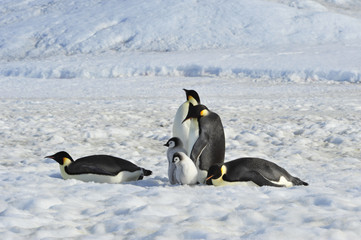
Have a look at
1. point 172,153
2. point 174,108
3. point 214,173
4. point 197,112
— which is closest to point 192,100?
point 197,112

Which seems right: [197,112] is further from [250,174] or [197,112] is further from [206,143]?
[250,174]

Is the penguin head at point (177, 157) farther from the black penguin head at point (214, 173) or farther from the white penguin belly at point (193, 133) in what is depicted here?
the white penguin belly at point (193, 133)

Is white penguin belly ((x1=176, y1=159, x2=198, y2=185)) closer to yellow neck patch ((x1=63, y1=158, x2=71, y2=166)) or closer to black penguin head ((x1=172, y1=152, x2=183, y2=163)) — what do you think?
black penguin head ((x1=172, y1=152, x2=183, y2=163))

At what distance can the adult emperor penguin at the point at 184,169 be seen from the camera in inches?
158

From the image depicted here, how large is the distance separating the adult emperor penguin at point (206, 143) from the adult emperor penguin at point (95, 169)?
60cm

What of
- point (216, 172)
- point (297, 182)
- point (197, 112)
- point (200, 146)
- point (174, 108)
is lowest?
point (174, 108)

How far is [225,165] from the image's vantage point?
400 cm

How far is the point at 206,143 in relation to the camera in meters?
4.38

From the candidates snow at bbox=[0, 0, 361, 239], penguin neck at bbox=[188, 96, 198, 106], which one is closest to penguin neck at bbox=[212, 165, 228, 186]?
snow at bbox=[0, 0, 361, 239]

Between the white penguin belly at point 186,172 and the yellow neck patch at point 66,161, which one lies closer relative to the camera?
the white penguin belly at point 186,172

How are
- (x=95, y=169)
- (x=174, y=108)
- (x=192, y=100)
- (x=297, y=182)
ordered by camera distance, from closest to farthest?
(x=297, y=182), (x=95, y=169), (x=192, y=100), (x=174, y=108)

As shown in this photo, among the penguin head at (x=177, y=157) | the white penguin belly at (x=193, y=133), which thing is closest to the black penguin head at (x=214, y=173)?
the penguin head at (x=177, y=157)

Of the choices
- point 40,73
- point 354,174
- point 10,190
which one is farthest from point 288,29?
point 10,190

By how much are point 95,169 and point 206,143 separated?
3.17 feet
